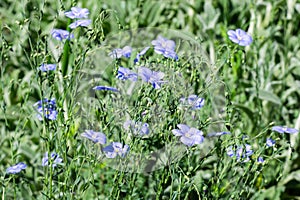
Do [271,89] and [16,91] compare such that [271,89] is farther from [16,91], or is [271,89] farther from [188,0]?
[16,91]

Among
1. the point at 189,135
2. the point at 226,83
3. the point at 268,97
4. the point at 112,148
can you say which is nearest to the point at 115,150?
the point at 112,148

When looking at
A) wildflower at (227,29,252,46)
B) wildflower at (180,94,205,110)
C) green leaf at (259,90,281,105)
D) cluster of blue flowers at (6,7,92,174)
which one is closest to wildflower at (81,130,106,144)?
cluster of blue flowers at (6,7,92,174)

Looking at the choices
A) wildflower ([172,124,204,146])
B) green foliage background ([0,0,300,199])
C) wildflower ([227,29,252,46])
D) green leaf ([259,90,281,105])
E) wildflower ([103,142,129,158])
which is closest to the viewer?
wildflower ([172,124,204,146])

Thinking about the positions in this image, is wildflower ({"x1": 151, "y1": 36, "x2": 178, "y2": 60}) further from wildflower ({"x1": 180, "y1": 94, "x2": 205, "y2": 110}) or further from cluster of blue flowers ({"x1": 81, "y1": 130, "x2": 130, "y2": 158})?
cluster of blue flowers ({"x1": 81, "y1": 130, "x2": 130, "y2": 158})

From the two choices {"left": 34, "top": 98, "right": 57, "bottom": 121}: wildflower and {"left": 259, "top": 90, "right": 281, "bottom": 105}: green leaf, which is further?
{"left": 259, "top": 90, "right": 281, "bottom": 105}: green leaf

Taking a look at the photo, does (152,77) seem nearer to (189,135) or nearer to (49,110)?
(189,135)
